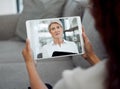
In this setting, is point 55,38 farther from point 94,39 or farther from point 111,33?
point 111,33

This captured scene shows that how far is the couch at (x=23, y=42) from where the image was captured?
5.07 feet

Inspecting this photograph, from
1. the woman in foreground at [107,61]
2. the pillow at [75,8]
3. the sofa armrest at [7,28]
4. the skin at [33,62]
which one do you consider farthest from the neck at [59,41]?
the sofa armrest at [7,28]

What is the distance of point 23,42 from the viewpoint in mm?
2252

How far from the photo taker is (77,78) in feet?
2.00

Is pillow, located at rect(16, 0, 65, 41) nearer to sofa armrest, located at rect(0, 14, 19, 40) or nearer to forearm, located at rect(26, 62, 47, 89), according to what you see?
sofa armrest, located at rect(0, 14, 19, 40)

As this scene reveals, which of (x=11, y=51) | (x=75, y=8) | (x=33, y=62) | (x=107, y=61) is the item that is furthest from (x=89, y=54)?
(x=11, y=51)

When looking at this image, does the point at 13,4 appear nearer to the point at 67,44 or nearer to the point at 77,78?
the point at 67,44

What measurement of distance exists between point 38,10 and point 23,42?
299mm

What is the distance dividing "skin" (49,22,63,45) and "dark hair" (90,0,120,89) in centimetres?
70

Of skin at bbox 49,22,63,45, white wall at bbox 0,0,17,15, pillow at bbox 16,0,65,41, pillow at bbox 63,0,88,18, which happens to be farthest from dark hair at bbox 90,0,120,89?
white wall at bbox 0,0,17,15

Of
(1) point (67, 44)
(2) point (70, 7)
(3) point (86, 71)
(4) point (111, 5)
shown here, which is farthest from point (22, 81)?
(4) point (111, 5)

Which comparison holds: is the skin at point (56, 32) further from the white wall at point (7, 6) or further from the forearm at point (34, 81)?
the white wall at point (7, 6)

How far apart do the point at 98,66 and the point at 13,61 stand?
125cm

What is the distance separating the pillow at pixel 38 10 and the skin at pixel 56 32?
2.78 ft
